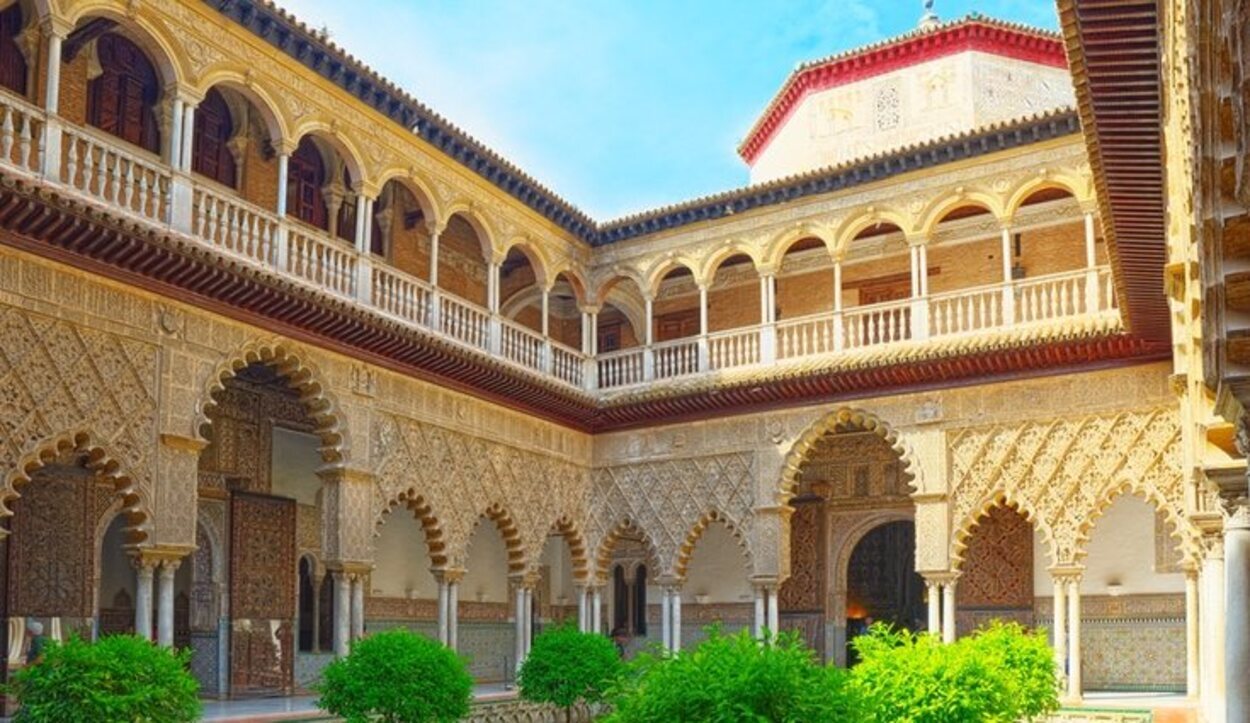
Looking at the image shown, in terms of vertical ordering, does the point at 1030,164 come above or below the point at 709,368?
above

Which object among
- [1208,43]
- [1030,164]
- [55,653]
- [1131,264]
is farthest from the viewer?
[1030,164]

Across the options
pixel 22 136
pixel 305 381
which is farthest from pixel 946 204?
pixel 22 136

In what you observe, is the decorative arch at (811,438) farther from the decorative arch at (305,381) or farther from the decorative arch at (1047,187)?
the decorative arch at (305,381)

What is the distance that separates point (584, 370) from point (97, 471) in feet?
24.7

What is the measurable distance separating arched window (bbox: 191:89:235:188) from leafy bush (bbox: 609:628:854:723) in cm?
919

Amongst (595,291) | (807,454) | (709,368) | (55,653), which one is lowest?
(55,653)

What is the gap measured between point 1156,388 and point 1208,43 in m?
9.95

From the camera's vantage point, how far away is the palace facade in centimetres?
965

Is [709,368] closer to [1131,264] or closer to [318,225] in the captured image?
[318,225]

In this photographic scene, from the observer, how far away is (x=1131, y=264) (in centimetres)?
1034

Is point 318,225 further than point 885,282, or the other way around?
point 885,282

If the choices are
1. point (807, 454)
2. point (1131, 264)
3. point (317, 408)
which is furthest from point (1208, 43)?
point (807, 454)

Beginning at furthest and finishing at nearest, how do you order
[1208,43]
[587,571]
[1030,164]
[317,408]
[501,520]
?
[587,571], [501,520], [1030,164], [317,408], [1208,43]

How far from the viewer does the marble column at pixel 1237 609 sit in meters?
7.49
